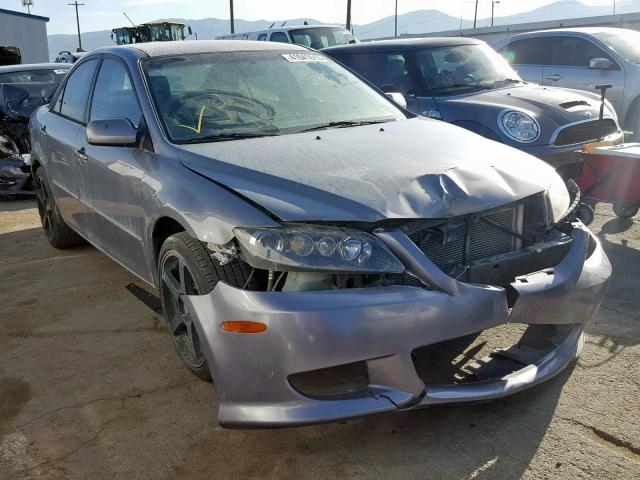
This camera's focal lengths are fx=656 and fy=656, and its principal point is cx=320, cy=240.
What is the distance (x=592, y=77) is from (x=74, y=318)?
7.91 m

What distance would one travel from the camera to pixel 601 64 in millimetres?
8812

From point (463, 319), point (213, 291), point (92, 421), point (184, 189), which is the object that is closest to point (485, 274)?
point (463, 319)

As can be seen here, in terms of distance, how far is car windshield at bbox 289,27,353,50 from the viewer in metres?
13.6

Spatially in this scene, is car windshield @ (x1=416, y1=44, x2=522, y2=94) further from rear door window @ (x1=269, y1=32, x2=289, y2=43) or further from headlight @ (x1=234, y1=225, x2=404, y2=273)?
rear door window @ (x1=269, y1=32, x2=289, y2=43)

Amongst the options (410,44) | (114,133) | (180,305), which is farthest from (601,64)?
(180,305)

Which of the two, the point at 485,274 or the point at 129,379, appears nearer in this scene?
the point at 485,274

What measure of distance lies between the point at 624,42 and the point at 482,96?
13.9ft

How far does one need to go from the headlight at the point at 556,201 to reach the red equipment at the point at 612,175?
2143 mm

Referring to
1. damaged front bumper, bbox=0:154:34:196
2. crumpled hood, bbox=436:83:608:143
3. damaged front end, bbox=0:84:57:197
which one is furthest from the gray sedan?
damaged front end, bbox=0:84:57:197

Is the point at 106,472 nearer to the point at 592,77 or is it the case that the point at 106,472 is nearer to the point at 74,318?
the point at 74,318

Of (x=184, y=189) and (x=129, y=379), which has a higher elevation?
(x=184, y=189)

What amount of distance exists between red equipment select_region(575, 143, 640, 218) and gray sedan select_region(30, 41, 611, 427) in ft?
6.40

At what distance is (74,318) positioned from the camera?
4.16 meters

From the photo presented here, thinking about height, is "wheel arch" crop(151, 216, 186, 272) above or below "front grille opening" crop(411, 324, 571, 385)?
above
